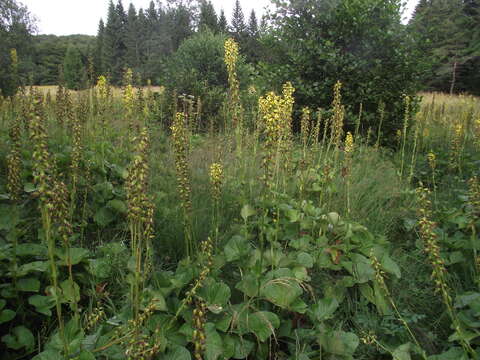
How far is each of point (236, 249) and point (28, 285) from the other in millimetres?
1162

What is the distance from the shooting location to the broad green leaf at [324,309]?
1868 mm

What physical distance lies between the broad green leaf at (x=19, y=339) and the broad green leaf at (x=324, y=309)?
4.72 ft

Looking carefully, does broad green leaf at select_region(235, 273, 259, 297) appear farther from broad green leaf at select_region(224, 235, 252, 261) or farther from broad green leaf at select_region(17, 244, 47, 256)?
broad green leaf at select_region(17, 244, 47, 256)

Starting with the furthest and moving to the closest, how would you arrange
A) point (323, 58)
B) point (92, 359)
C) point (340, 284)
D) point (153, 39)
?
1. point (153, 39)
2. point (323, 58)
3. point (340, 284)
4. point (92, 359)

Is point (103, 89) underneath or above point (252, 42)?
underneath

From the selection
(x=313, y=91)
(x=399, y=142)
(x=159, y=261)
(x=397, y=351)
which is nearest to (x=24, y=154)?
(x=159, y=261)

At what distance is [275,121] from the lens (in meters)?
1.78

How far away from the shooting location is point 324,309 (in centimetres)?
190

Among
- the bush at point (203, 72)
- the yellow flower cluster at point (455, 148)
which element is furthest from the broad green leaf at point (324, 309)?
the bush at point (203, 72)

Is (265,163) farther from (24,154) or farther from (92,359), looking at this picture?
(24,154)

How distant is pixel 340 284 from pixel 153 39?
46.9m

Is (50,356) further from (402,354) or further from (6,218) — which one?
(402,354)

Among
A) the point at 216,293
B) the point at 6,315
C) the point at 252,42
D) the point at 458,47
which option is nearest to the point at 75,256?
the point at 6,315

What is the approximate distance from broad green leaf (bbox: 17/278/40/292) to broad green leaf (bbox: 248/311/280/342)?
1.15m
